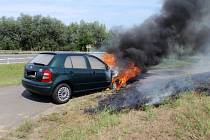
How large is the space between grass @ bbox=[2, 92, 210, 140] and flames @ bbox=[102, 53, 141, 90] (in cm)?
424

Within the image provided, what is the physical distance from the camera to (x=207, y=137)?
700cm

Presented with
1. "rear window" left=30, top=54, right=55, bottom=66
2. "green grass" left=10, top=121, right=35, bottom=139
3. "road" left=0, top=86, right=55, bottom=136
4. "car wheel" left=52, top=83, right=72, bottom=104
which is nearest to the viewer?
"green grass" left=10, top=121, right=35, bottom=139

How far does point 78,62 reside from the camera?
12.5 m

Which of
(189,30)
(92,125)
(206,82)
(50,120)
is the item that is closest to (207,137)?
(92,125)

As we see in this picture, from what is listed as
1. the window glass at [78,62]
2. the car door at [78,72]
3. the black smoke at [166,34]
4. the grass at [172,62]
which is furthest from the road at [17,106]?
the grass at [172,62]

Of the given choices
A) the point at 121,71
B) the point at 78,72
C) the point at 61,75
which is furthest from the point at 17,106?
the point at 121,71

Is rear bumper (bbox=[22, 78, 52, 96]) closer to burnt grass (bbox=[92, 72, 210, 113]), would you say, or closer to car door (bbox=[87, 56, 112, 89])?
burnt grass (bbox=[92, 72, 210, 113])

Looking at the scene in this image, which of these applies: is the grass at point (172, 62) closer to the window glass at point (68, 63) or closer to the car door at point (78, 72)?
the car door at point (78, 72)

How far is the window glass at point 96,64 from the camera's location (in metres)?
12.9

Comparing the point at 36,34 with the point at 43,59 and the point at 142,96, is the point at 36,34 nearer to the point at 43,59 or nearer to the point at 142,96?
the point at 43,59

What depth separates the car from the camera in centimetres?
1147

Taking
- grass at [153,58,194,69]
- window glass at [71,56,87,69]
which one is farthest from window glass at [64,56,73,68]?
grass at [153,58,194,69]

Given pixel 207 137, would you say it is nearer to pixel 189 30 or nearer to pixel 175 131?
pixel 175 131

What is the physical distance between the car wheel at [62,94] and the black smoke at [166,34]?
291cm
